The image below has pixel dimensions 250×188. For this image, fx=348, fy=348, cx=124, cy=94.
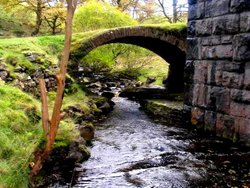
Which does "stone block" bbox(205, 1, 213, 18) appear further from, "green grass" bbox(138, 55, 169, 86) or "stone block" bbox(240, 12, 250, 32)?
"green grass" bbox(138, 55, 169, 86)

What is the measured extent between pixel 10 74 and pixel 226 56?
4.84 metres

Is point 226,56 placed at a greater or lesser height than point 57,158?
greater

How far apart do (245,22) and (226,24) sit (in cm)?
61

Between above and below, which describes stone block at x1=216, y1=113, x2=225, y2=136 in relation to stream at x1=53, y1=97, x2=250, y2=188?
above

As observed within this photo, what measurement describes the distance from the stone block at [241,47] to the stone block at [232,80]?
1.17ft

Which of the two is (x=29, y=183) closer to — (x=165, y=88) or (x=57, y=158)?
(x=57, y=158)

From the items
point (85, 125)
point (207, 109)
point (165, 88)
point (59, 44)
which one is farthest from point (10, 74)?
point (165, 88)

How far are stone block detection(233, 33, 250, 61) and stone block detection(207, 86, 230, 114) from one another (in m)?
0.82

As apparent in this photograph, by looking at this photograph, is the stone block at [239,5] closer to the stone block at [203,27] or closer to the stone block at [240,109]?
the stone block at [203,27]

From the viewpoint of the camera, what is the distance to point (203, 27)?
28.0ft

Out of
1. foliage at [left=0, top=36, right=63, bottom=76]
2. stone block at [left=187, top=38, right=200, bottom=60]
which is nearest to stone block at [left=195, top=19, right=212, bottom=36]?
stone block at [left=187, top=38, right=200, bottom=60]

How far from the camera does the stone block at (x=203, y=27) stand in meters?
8.31

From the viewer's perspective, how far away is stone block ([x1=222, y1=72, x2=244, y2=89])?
728 centimetres

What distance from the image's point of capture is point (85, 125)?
7.82 metres
